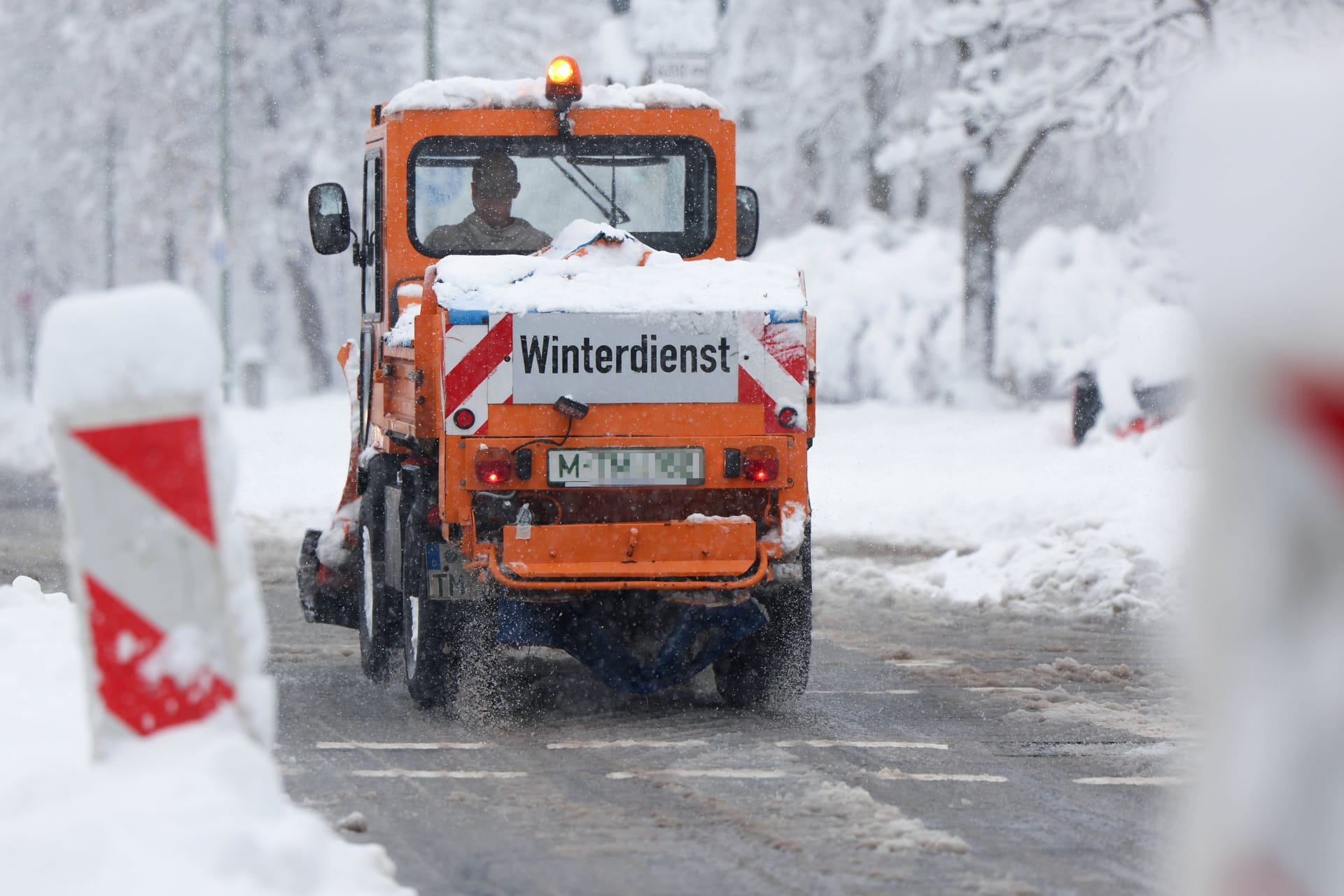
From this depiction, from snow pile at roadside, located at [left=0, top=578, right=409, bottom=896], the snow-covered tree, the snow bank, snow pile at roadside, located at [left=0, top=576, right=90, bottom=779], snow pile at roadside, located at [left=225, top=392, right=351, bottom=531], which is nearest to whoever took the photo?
the snow bank

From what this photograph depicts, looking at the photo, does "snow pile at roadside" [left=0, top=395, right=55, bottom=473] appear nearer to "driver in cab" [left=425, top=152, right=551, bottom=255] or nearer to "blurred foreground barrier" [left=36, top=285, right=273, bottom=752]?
"driver in cab" [left=425, top=152, right=551, bottom=255]

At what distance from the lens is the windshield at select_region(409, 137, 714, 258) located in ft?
30.9

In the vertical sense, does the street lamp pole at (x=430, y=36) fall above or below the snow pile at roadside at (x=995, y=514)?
above

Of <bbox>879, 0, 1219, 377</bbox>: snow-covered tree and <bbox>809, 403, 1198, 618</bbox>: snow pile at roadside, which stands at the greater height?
<bbox>879, 0, 1219, 377</bbox>: snow-covered tree

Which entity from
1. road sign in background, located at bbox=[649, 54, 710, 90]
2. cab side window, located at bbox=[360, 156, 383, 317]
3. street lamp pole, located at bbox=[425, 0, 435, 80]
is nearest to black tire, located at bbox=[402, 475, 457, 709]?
cab side window, located at bbox=[360, 156, 383, 317]

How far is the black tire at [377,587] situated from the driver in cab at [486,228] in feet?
3.58

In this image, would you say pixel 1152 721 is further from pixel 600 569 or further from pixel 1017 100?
pixel 1017 100

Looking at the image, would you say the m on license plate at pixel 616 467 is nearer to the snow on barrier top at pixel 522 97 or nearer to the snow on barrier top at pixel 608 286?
the snow on barrier top at pixel 608 286

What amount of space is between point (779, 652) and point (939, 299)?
2199 cm

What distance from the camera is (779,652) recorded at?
8195 mm

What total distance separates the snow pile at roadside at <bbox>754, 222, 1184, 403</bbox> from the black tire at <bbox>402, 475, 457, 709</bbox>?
18322 mm

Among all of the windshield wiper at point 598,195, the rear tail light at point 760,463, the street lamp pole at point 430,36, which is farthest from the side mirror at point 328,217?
the street lamp pole at point 430,36

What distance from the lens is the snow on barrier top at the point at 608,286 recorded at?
25.2 feet

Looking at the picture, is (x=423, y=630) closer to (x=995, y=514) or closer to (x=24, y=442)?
(x=995, y=514)
